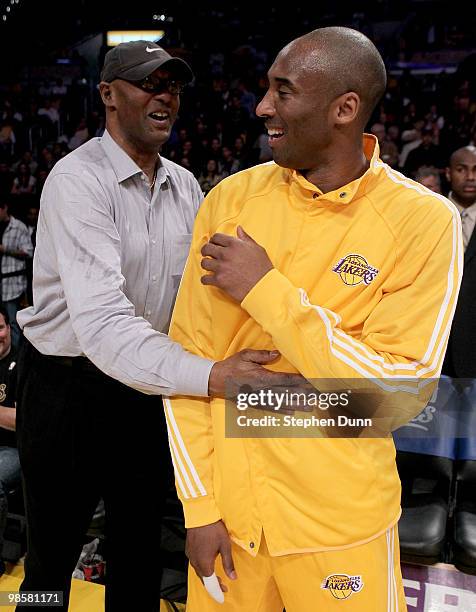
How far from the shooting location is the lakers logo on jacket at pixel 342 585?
1343mm

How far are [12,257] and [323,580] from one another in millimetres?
5344

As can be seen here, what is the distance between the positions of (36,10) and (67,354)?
15.2 metres

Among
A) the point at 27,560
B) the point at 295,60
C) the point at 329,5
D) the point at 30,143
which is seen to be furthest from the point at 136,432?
the point at 329,5

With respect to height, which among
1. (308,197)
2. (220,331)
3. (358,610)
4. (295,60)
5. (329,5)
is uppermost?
(329,5)

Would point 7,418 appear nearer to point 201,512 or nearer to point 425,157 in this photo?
point 201,512

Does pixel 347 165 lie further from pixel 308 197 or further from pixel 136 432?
pixel 136 432

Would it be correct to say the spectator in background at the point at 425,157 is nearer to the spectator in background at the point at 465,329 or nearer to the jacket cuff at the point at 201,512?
the spectator in background at the point at 465,329

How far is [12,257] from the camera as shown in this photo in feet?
20.0

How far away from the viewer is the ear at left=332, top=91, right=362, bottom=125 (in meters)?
1.34

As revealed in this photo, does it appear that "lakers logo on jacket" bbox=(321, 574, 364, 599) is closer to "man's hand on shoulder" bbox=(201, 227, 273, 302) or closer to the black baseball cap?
"man's hand on shoulder" bbox=(201, 227, 273, 302)

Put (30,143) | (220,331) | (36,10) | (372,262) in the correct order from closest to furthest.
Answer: (372,262) < (220,331) < (30,143) < (36,10)

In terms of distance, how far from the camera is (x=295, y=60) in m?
1.33

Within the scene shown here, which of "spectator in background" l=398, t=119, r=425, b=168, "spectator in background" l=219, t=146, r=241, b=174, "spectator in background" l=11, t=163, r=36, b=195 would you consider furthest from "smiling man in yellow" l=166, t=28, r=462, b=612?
"spectator in background" l=11, t=163, r=36, b=195

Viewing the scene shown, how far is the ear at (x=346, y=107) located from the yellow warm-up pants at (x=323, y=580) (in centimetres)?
88
